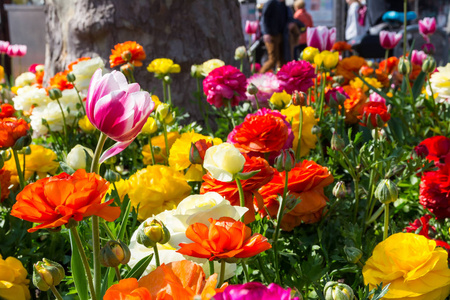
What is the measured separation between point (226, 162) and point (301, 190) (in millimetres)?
221

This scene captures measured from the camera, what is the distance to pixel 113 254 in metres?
0.50

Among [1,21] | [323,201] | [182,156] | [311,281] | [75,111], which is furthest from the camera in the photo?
[1,21]

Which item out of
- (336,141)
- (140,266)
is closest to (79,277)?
(140,266)

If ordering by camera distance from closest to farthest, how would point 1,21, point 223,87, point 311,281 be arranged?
1. point 311,281
2. point 223,87
3. point 1,21

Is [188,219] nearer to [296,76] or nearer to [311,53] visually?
[296,76]

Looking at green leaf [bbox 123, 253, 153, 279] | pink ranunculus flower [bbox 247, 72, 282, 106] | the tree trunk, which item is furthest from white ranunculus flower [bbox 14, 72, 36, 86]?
green leaf [bbox 123, 253, 153, 279]

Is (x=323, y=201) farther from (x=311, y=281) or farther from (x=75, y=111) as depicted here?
(x=75, y=111)

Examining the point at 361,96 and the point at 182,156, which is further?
the point at 361,96

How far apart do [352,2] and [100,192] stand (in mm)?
5671

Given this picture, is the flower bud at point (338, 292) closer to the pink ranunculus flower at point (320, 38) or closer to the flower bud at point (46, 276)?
the flower bud at point (46, 276)

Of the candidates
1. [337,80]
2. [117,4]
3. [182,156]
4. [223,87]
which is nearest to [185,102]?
[117,4]

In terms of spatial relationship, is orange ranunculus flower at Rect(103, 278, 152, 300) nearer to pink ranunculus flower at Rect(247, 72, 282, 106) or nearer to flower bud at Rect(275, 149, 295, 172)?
flower bud at Rect(275, 149, 295, 172)

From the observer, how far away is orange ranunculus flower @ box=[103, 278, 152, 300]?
0.39 m

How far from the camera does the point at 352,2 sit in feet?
18.6
